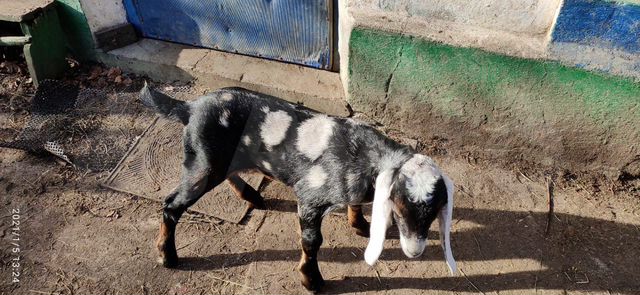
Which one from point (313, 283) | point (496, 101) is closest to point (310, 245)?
point (313, 283)

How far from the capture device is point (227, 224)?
13.2 ft

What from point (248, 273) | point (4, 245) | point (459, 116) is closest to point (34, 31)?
point (4, 245)

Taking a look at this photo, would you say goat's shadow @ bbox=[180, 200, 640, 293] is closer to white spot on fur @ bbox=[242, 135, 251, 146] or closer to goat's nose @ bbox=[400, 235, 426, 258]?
goat's nose @ bbox=[400, 235, 426, 258]

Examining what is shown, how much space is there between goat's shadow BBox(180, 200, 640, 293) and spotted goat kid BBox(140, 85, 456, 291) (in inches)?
16.6

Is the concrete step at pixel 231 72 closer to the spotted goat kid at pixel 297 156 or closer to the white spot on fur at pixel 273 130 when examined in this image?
the spotted goat kid at pixel 297 156

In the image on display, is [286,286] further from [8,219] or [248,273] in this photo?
[8,219]

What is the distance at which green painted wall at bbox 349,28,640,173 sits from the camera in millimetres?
3953

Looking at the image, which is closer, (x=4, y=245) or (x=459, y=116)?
(x=4, y=245)

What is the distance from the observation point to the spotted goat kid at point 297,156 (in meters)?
3.06

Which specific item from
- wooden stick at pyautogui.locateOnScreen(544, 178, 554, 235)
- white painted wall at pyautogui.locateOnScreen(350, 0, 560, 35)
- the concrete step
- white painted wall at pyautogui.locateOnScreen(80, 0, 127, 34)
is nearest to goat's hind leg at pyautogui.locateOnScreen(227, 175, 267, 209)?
the concrete step

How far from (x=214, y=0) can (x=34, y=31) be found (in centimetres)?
188

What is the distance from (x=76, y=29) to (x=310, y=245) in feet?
12.5

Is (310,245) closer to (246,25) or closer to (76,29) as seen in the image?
(246,25)

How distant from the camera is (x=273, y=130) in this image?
10.7ft
